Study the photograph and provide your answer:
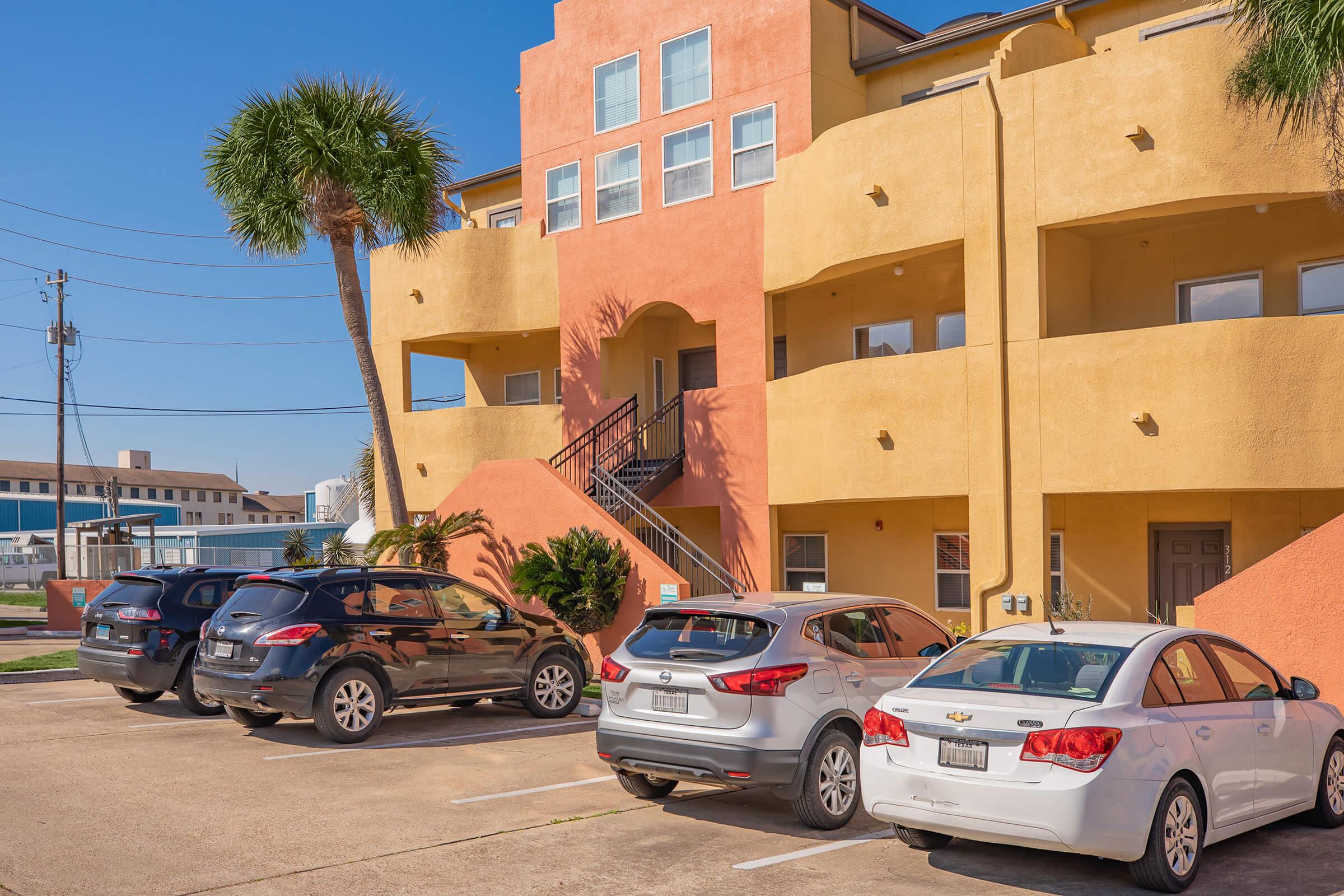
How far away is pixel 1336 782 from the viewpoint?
8.41 metres

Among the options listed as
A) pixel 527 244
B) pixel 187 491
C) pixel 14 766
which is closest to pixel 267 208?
pixel 527 244

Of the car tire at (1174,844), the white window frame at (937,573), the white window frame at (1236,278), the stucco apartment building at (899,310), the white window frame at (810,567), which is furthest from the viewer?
the white window frame at (810,567)

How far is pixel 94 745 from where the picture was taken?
458 inches

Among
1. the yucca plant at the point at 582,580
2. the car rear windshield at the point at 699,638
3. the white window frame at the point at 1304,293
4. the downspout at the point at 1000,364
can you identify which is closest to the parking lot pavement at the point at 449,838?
the car rear windshield at the point at 699,638

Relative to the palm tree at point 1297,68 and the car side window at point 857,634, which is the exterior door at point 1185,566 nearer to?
the palm tree at point 1297,68

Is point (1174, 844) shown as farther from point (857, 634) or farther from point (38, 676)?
point (38, 676)

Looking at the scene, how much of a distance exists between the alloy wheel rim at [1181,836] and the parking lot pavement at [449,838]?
0.29 meters

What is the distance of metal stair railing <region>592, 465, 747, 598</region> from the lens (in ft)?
59.4

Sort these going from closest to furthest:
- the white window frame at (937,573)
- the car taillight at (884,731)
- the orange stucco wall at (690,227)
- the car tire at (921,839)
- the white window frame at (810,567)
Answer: the car taillight at (884,731)
the car tire at (921,839)
the white window frame at (937,573)
the orange stucco wall at (690,227)
the white window frame at (810,567)

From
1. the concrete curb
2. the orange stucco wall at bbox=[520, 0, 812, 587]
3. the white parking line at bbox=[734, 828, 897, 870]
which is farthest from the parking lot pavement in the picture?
the orange stucco wall at bbox=[520, 0, 812, 587]

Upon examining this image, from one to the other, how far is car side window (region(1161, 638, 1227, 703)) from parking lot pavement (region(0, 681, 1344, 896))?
41.3 inches

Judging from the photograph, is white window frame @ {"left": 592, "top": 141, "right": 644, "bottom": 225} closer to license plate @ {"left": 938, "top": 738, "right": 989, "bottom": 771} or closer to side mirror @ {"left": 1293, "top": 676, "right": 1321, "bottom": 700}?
side mirror @ {"left": 1293, "top": 676, "right": 1321, "bottom": 700}

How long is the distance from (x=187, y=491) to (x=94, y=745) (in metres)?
106

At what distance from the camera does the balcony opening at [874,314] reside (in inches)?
741
